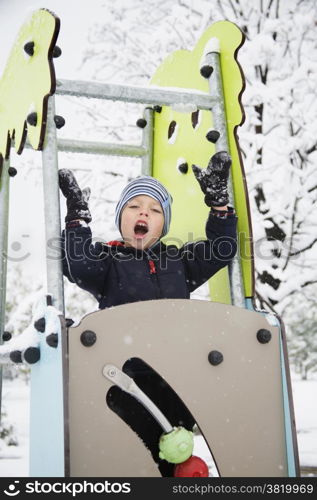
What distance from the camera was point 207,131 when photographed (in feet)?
8.75

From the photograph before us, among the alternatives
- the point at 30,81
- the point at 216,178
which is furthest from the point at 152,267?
the point at 30,81

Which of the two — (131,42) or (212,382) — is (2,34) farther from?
(212,382)

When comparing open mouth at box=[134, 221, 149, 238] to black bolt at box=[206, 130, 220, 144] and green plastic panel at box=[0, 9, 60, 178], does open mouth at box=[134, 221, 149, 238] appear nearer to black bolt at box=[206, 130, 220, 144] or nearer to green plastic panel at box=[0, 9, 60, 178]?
black bolt at box=[206, 130, 220, 144]

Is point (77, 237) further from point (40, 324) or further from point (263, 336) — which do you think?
point (263, 336)

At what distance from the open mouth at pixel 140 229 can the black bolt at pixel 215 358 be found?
2.50 feet

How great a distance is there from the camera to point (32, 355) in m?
1.94

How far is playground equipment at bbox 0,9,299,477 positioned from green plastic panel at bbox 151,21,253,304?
1 cm

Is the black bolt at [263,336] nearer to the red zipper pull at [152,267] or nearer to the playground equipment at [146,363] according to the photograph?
the playground equipment at [146,363]

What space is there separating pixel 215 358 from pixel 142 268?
23.5 inches

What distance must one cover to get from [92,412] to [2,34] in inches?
225

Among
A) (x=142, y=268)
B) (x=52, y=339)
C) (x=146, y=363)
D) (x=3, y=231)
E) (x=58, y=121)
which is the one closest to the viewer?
(x=52, y=339)

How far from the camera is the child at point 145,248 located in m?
2.24

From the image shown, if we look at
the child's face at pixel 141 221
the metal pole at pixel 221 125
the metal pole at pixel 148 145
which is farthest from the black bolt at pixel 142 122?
the child's face at pixel 141 221

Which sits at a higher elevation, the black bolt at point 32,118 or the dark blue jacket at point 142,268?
the black bolt at point 32,118
